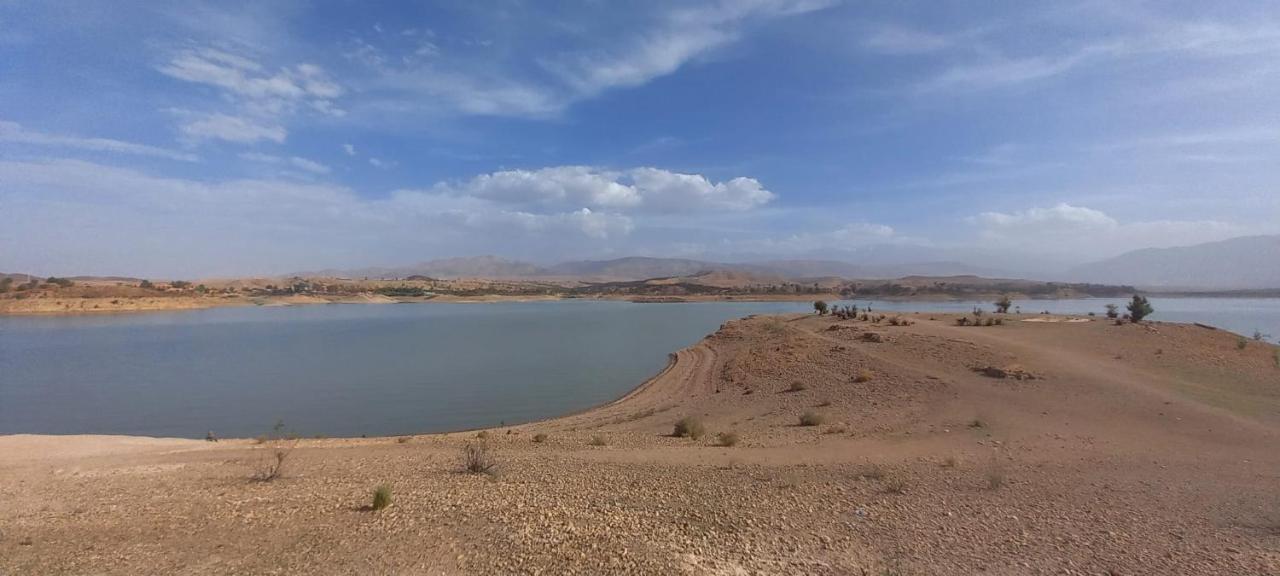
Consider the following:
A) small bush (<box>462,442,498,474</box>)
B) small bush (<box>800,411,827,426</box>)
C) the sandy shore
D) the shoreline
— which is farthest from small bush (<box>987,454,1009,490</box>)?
the shoreline

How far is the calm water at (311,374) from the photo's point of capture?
58.8 feet

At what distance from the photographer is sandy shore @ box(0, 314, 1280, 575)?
5.48 metres

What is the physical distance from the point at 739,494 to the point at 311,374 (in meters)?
23.8

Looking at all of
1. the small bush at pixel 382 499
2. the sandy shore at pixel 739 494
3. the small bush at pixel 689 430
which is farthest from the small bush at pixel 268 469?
the small bush at pixel 689 430

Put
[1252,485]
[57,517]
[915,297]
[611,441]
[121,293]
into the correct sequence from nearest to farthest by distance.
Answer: [57,517], [1252,485], [611,441], [121,293], [915,297]

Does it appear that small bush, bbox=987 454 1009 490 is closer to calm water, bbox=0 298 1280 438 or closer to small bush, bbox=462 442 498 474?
small bush, bbox=462 442 498 474

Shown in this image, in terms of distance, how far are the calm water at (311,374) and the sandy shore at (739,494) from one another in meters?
4.57

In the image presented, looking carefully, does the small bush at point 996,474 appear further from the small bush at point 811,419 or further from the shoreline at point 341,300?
the shoreline at point 341,300

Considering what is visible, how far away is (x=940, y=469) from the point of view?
29.1ft

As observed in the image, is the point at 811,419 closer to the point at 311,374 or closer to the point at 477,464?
the point at 477,464

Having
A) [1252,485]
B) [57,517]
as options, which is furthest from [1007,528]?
[57,517]

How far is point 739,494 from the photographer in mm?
7562

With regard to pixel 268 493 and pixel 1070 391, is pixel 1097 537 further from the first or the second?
pixel 1070 391

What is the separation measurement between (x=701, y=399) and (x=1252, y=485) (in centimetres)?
1274
